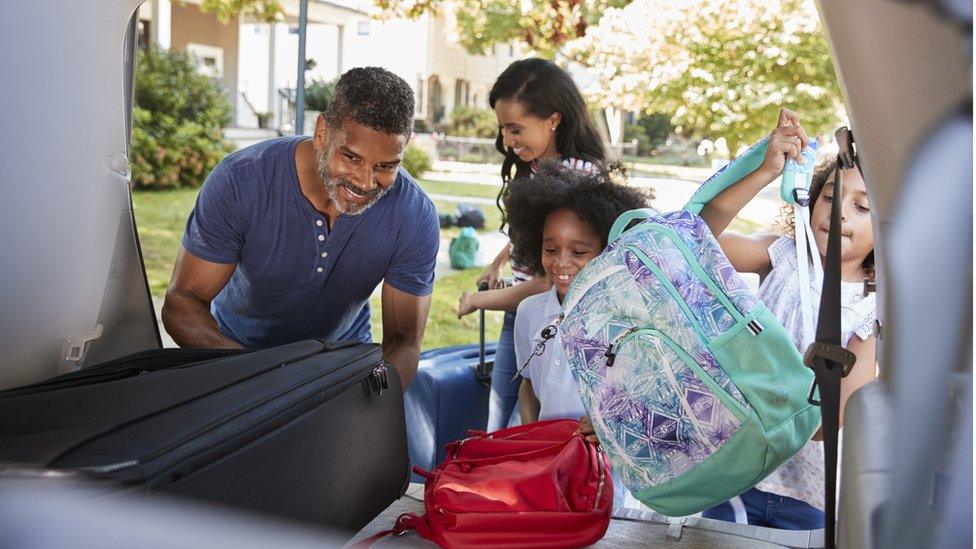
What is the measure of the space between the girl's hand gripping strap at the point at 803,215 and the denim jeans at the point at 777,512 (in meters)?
0.61

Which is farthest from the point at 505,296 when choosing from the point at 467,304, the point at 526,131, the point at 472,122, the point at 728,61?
the point at 472,122

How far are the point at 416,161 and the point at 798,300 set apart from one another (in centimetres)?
1295

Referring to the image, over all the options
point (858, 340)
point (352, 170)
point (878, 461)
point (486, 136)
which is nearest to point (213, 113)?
point (486, 136)

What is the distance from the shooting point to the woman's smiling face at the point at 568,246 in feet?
9.17

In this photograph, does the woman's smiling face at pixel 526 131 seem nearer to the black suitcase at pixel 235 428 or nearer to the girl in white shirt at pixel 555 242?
the girl in white shirt at pixel 555 242

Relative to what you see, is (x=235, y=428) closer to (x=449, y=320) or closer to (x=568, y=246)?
(x=568, y=246)

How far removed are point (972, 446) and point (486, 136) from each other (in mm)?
21152

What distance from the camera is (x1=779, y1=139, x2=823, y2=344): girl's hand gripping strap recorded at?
1.67 metres

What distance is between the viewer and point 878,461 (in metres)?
0.98

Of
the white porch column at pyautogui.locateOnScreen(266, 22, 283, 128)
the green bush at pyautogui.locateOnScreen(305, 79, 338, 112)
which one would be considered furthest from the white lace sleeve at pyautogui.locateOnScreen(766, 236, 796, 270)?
the white porch column at pyautogui.locateOnScreen(266, 22, 283, 128)

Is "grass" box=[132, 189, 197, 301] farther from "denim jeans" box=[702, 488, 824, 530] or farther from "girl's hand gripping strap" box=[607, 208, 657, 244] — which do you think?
"girl's hand gripping strap" box=[607, 208, 657, 244]

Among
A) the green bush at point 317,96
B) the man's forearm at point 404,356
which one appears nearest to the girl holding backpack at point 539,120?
the man's forearm at point 404,356

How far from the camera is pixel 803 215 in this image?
172 cm

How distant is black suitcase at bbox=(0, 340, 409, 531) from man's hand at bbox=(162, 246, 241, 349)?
81 cm
